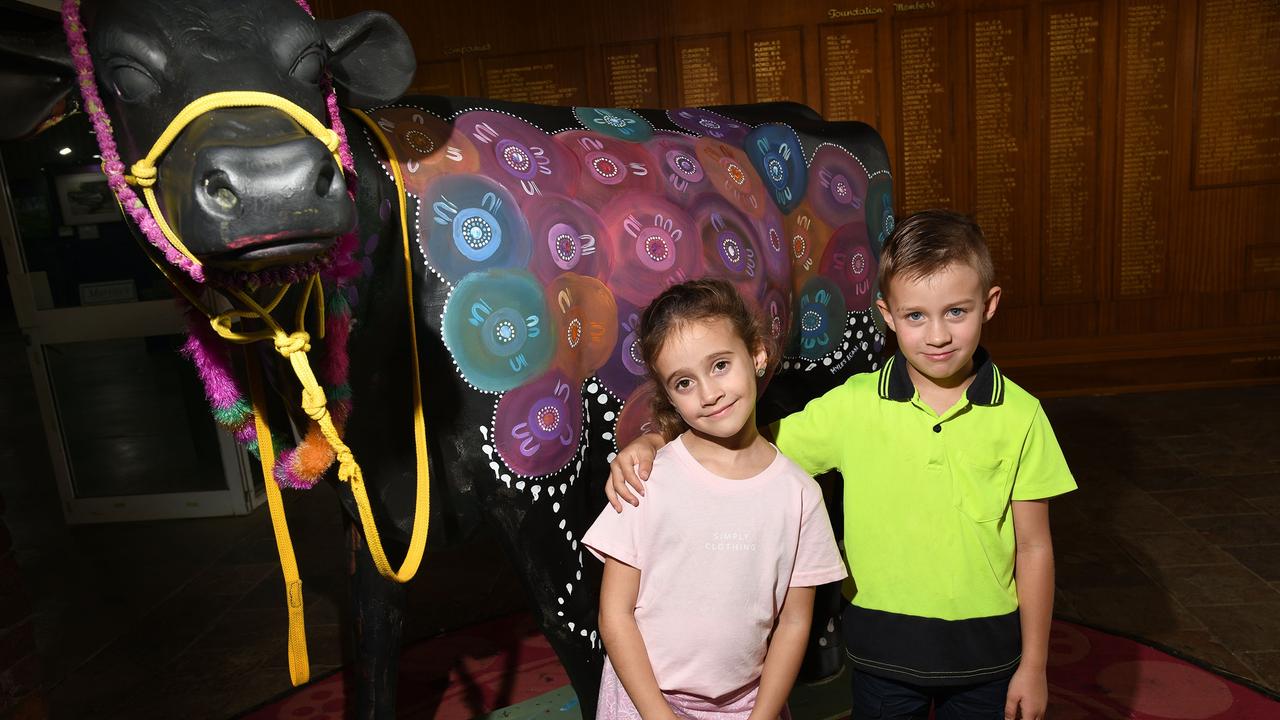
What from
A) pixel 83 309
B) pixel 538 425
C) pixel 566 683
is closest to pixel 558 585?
pixel 538 425

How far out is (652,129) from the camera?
7.14 feet

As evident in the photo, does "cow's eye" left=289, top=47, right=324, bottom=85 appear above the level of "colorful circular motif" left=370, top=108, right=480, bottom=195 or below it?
above

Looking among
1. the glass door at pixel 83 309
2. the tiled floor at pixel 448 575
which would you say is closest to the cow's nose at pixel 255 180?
the tiled floor at pixel 448 575

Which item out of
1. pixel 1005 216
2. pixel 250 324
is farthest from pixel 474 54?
pixel 250 324

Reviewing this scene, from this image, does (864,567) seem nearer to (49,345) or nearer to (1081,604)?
(1081,604)

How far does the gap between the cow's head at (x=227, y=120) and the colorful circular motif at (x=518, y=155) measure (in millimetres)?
403

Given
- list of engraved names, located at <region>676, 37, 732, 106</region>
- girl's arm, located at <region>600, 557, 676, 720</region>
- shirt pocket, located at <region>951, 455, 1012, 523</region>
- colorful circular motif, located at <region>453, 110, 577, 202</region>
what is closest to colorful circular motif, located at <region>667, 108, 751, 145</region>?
colorful circular motif, located at <region>453, 110, 577, 202</region>

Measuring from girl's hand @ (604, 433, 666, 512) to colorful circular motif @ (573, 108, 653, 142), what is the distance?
2.69ft

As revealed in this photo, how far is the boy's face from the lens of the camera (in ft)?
4.73

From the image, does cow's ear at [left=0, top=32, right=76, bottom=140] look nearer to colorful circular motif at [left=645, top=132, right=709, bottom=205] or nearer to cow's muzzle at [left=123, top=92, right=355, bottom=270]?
cow's muzzle at [left=123, top=92, right=355, bottom=270]

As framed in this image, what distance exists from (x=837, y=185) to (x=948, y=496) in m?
1.20

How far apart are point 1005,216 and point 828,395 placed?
14.0 feet

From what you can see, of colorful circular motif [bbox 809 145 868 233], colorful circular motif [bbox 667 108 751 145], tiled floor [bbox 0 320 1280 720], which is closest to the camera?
colorful circular motif [bbox 667 108 751 145]

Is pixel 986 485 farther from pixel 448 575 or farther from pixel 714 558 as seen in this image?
pixel 448 575
